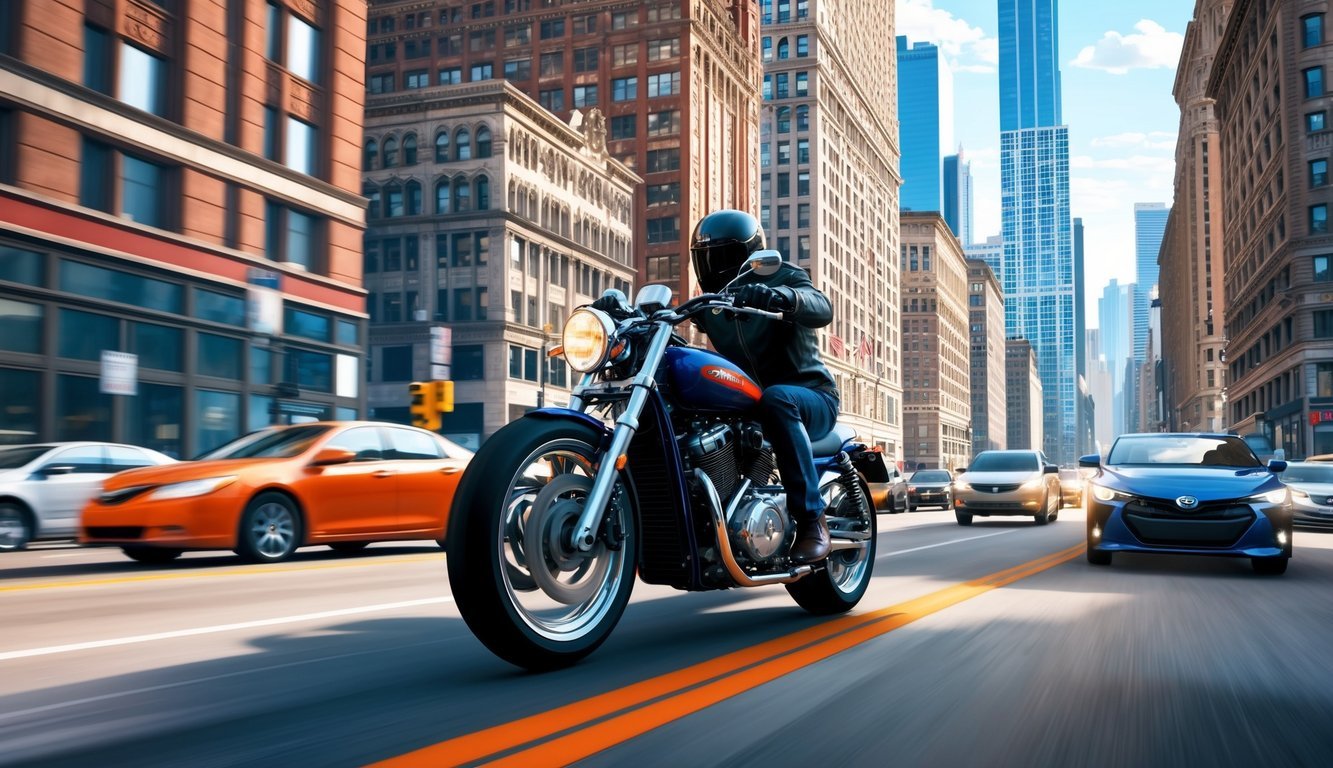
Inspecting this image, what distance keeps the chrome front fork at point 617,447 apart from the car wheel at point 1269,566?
730 cm

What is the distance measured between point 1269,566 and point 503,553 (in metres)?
8.23

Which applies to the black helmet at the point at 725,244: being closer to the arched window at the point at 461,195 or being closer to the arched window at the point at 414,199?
the arched window at the point at 461,195

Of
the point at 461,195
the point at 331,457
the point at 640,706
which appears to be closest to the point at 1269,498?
the point at 640,706

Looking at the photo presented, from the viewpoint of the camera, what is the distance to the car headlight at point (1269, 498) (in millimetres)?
9414

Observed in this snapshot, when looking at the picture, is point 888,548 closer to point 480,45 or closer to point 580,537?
point 580,537

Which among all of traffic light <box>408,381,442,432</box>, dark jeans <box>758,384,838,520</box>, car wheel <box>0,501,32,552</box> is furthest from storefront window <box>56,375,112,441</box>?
dark jeans <box>758,384,838,520</box>

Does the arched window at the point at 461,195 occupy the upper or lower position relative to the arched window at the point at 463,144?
lower

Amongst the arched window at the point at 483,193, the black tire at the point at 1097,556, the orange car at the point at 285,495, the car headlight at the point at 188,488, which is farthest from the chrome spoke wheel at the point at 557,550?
the arched window at the point at 483,193

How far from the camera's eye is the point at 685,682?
404 centimetres

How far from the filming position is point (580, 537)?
411 centimetres

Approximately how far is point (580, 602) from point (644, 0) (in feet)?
252

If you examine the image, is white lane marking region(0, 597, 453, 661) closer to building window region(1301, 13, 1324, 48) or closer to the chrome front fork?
the chrome front fork

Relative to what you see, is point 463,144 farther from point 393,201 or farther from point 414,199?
point 393,201

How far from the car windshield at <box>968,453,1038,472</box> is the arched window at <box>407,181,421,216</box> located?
138 ft
